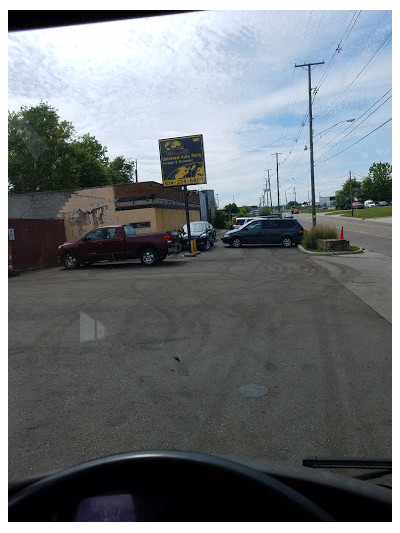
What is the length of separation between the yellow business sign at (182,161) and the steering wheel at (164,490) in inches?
873

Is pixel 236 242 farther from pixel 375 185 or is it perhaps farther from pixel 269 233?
pixel 375 185

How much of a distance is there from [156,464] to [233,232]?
79.6ft

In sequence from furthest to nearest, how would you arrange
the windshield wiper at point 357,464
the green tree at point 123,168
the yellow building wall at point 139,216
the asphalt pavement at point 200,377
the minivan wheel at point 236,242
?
1. the green tree at point 123,168
2. the yellow building wall at point 139,216
3. the minivan wheel at point 236,242
4. the asphalt pavement at point 200,377
5. the windshield wiper at point 357,464

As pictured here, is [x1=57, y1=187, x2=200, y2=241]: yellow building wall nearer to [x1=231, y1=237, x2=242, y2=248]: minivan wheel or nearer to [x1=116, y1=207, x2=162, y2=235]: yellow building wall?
[x1=116, y1=207, x2=162, y2=235]: yellow building wall

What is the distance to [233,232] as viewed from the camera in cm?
2541

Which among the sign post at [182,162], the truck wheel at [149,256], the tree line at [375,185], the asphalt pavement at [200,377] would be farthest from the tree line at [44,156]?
the tree line at [375,185]

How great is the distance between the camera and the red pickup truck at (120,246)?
1750cm

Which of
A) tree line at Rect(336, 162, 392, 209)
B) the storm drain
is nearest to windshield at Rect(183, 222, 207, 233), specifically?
the storm drain

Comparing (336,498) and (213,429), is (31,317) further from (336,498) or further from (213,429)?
(336,498)

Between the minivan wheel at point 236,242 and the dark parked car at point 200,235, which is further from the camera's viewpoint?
the minivan wheel at point 236,242

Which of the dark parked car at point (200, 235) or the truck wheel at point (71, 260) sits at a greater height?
the dark parked car at point (200, 235)

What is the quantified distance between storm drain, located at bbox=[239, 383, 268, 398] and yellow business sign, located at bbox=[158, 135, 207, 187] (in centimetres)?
1938

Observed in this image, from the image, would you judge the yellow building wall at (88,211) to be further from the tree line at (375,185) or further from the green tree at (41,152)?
the tree line at (375,185)

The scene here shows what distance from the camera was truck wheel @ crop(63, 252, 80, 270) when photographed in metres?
18.3
